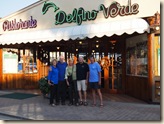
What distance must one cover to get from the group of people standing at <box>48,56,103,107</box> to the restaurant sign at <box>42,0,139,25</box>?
95.2 inches

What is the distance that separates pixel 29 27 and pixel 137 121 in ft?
28.0

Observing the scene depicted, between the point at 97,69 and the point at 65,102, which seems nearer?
the point at 97,69

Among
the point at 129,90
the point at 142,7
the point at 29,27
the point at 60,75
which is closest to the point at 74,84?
the point at 60,75

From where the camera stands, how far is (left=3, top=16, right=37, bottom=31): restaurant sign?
1348 cm

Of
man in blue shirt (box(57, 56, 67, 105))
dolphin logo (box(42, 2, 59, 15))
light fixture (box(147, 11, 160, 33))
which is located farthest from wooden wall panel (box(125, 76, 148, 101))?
dolphin logo (box(42, 2, 59, 15))

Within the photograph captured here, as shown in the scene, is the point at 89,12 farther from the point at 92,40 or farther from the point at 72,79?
the point at 72,79

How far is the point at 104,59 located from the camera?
40.3 feet

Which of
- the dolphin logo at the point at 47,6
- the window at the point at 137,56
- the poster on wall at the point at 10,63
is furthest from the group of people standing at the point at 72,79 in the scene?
the poster on wall at the point at 10,63

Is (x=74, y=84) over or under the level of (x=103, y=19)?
under

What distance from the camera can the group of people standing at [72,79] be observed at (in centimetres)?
932

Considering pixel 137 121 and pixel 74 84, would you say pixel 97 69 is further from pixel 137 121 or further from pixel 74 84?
pixel 137 121

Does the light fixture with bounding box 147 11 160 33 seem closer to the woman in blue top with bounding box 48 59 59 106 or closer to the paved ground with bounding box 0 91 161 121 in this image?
the paved ground with bounding box 0 91 161 121

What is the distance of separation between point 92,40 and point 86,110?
16.0ft

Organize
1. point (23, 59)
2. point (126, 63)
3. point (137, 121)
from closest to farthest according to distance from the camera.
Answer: point (137, 121) → point (126, 63) → point (23, 59)
